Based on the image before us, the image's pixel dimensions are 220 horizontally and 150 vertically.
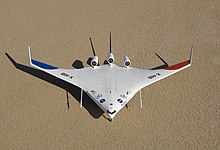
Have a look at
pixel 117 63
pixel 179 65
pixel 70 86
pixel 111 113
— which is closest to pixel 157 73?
pixel 179 65

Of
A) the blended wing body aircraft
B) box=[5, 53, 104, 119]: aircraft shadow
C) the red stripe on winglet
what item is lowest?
box=[5, 53, 104, 119]: aircraft shadow

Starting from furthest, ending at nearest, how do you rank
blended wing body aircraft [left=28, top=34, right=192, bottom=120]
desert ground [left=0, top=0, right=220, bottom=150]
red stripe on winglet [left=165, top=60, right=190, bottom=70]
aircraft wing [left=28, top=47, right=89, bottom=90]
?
red stripe on winglet [left=165, top=60, right=190, bottom=70] → aircraft wing [left=28, top=47, right=89, bottom=90] → desert ground [left=0, top=0, right=220, bottom=150] → blended wing body aircraft [left=28, top=34, right=192, bottom=120]

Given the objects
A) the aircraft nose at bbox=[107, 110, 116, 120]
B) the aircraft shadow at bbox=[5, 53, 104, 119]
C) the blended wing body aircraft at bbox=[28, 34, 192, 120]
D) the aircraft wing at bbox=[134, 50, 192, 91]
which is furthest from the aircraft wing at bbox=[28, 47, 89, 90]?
the aircraft wing at bbox=[134, 50, 192, 91]

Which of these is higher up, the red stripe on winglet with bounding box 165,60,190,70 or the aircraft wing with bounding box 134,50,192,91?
the red stripe on winglet with bounding box 165,60,190,70

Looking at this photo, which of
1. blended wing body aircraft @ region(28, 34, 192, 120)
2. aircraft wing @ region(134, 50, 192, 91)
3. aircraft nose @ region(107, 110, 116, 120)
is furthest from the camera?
aircraft wing @ region(134, 50, 192, 91)

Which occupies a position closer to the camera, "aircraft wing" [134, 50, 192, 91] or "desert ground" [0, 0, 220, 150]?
"desert ground" [0, 0, 220, 150]

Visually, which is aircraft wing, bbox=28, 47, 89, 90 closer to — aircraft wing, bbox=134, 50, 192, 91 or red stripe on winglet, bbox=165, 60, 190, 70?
aircraft wing, bbox=134, 50, 192, 91

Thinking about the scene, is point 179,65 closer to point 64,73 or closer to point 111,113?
point 111,113
